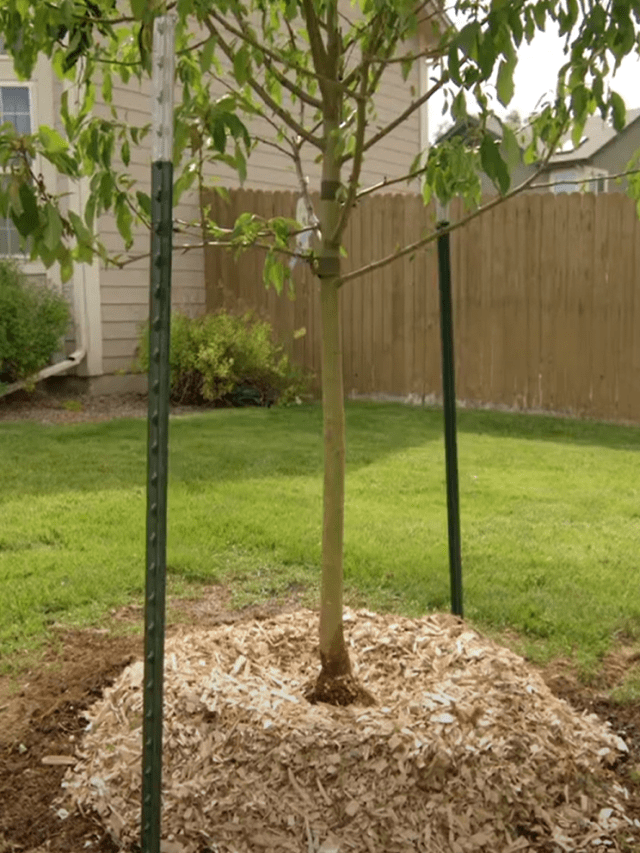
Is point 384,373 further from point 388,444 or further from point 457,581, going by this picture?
point 457,581

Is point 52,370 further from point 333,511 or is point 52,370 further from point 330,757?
point 330,757

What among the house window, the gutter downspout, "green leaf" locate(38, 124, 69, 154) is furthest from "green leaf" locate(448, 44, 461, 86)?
the house window

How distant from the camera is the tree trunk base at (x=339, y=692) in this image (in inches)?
119

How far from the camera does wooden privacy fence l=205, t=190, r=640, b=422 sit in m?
9.41

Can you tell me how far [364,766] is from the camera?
2.68 meters

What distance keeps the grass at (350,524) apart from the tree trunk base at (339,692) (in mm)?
979

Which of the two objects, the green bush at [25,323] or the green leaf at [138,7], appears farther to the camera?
the green bush at [25,323]

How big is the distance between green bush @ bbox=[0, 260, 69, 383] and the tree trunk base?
692 centimetres

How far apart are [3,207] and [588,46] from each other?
1336 millimetres

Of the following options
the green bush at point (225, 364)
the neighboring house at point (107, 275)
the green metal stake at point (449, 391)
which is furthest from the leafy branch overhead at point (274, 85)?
the neighboring house at point (107, 275)

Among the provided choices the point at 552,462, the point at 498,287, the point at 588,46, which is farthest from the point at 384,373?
the point at 588,46

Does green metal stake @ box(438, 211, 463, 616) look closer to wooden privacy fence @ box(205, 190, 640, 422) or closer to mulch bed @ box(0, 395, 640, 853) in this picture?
mulch bed @ box(0, 395, 640, 853)

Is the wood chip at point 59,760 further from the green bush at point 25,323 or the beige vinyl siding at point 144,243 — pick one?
the green bush at point 25,323

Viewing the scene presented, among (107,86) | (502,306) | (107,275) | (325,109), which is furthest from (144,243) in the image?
(325,109)
